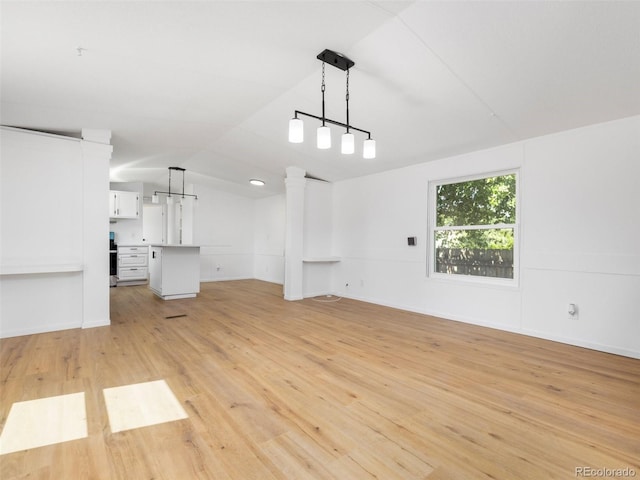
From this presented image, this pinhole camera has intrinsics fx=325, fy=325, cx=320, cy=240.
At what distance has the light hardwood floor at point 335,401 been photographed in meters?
1.60

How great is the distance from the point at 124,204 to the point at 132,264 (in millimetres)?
1431

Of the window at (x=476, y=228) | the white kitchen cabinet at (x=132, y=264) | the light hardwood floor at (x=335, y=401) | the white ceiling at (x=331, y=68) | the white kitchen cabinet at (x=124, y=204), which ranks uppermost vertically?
the white ceiling at (x=331, y=68)

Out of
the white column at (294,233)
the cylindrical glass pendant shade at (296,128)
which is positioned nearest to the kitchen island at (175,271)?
the white column at (294,233)

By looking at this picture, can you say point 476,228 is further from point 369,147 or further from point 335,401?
point 335,401

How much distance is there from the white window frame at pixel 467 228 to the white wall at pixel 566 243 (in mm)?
73

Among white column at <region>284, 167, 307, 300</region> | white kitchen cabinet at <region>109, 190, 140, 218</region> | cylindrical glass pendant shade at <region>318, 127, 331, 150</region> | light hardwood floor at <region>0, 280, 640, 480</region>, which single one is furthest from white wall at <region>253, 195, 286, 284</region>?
cylindrical glass pendant shade at <region>318, 127, 331, 150</region>

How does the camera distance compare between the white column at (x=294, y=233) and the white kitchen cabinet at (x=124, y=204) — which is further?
the white kitchen cabinet at (x=124, y=204)

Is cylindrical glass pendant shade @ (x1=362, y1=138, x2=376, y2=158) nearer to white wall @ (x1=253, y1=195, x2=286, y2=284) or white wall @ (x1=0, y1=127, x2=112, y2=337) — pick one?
white wall @ (x1=0, y1=127, x2=112, y2=337)

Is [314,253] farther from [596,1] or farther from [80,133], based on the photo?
[596,1]

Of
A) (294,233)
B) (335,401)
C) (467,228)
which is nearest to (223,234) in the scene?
(294,233)

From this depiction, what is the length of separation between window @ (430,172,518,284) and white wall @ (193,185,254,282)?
601 cm

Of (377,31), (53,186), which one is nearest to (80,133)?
(53,186)

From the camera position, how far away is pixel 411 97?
10.9 ft

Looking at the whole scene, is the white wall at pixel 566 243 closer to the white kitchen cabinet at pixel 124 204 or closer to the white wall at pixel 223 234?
the white wall at pixel 223 234
